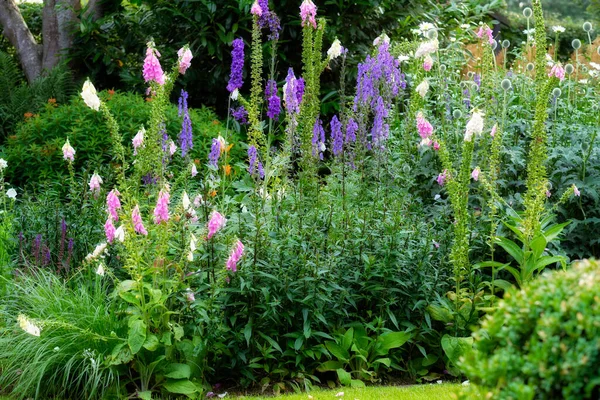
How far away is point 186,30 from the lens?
918 cm

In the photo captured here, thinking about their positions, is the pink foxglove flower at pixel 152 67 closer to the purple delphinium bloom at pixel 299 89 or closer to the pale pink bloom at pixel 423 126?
the purple delphinium bloom at pixel 299 89

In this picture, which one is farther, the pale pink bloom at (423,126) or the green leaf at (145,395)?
the pale pink bloom at (423,126)

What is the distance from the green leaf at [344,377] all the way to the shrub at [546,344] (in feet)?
7.19

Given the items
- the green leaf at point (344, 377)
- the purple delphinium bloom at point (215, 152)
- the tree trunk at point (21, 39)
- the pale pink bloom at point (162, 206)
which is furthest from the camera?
the tree trunk at point (21, 39)

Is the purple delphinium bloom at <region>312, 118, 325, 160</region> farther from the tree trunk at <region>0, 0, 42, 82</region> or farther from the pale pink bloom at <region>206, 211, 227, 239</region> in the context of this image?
the tree trunk at <region>0, 0, 42, 82</region>

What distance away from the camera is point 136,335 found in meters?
4.05

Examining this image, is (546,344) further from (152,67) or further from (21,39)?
(21,39)

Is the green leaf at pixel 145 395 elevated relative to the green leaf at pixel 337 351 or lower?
lower

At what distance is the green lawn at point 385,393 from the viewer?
424 cm

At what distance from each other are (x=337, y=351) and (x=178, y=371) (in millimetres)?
947

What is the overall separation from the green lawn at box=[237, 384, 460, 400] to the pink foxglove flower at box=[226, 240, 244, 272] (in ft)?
2.48

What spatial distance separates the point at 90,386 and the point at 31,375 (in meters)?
0.31

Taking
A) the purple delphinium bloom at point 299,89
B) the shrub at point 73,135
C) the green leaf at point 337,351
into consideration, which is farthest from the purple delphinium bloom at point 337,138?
the shrub at point 73,135

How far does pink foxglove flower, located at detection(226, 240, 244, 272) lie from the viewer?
410cm
